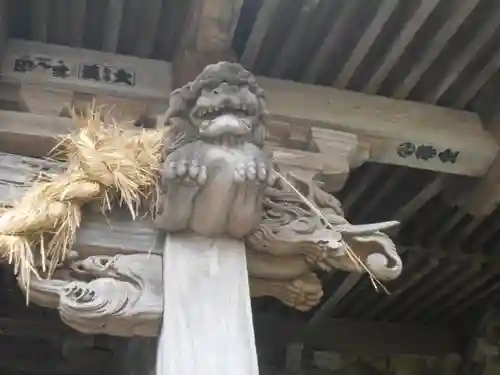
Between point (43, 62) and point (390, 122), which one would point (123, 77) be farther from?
point (390, 122)

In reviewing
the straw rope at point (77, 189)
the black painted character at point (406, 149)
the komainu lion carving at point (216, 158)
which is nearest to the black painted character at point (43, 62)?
the straw rope at point (77, 189)

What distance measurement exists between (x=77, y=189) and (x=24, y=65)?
2.19ft

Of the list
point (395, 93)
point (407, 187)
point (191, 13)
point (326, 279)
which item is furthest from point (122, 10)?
point (326, 279)

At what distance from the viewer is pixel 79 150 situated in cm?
227

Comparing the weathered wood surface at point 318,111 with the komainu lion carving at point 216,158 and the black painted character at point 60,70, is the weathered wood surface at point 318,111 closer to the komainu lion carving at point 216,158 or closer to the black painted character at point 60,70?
the black painted character at point 60,70

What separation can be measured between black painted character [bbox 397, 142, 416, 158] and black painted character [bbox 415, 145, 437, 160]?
0.07ft

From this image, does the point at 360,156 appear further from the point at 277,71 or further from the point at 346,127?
the point at 277,71

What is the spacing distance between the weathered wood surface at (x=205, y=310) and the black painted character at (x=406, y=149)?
0.94 meters

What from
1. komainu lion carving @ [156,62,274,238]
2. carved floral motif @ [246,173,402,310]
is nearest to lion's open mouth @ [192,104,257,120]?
komainu lion carving @ [156,62,274,238]

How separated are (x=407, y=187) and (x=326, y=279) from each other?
2.83 ft

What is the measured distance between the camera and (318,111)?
2.82 meters

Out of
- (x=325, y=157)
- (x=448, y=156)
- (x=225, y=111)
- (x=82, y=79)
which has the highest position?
(x=82, y=79)

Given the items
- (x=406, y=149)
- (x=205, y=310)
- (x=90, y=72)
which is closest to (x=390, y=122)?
(x=406, y=149)

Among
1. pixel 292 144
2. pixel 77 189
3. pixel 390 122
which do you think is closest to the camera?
pixel 77 189
